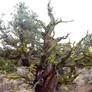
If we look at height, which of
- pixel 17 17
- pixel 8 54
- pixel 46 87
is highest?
pixel 17 17

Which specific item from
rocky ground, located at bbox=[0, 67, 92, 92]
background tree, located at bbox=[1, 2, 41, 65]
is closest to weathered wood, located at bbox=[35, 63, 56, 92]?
background tree, located at bbox=[1, 2, 41, 65]

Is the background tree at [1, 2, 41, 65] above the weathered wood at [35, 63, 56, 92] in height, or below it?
above

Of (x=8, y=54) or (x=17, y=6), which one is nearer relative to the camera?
(x=8, y=54)

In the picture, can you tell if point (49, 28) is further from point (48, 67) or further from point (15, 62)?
point (15, 62)

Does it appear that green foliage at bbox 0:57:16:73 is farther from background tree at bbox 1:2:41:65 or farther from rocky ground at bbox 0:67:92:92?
rocky ground at bbox 0:67:92:92

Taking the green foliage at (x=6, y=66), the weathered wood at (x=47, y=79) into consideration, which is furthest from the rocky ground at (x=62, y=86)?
the weathered wood at (x=47, y=79)

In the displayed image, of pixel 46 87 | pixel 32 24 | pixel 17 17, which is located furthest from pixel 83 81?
pixel 17 17

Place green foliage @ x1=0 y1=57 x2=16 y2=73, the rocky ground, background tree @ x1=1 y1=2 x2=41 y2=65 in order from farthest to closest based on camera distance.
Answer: the rocky ground < background tree @ x1=1 y1=2 x2=41 y2=65 < green foliage @ x1=0 y1=57 x2=16 y2=73

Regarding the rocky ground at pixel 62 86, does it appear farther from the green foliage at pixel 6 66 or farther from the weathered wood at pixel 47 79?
the weathered wood at pixel 47 79

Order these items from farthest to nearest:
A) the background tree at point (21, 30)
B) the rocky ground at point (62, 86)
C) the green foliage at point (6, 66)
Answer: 1. the rocky ground at point (62, 86)
2. the background tree at point (21, 30)
3. the green foliage at point (6, 66)

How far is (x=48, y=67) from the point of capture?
5.07 meters

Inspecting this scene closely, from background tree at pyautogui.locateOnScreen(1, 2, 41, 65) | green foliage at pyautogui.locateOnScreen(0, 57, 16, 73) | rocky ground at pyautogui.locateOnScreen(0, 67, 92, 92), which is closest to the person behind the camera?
green foliage at pyautogui.locateOnScreen(0, 57, 16, 73)

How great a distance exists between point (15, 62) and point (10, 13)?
4.99m

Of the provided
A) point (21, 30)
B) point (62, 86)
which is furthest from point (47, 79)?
point (62, 86)
